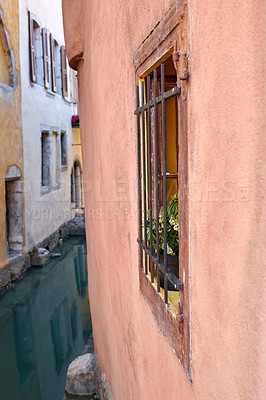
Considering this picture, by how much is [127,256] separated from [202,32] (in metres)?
1.88

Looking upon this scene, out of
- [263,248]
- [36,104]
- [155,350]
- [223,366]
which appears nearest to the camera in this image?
[263,248]

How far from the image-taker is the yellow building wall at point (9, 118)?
958 cm

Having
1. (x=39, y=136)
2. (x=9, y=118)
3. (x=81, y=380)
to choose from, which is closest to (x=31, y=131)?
(x=39, y=136)

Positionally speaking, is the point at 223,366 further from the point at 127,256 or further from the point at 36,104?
the point at 36,104

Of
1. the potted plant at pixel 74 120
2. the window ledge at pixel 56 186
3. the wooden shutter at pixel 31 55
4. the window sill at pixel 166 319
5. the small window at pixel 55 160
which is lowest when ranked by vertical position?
the window sill at pixel 166 319

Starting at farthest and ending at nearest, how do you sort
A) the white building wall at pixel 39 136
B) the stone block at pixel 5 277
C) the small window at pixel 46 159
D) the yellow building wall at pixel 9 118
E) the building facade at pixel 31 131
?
the small window at pixel 46 159 → the white building wall at pixel 39 136 → the building facade at pixel 31 131 → the yellow building wall at pixel 9 118 → the stone block at pixel 5 277

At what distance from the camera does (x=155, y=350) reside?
2283mm

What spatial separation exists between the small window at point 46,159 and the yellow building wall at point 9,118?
8.16 ft

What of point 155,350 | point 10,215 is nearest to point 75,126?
point 10,215

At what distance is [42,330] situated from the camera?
7.48m

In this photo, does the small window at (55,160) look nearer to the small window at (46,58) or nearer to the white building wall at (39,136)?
the white building wall at (39,136)

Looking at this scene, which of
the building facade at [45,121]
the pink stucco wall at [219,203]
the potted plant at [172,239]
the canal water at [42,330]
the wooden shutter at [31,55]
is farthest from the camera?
the wooden shutter at [31,55]

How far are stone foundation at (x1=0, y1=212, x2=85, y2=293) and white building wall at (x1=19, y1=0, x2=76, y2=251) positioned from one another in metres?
0.22

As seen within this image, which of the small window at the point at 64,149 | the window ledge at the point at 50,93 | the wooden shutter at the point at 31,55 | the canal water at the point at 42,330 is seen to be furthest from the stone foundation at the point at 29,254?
the wooden shutter at the point at 31,55
